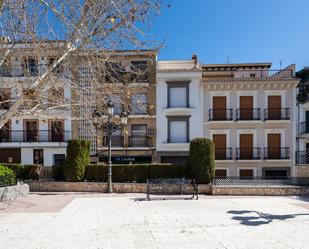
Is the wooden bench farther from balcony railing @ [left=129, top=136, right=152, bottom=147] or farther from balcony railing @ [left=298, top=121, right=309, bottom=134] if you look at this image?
balcony railing @ [left=298, top=121, right=309, bottom=134]

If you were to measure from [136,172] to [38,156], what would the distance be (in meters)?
13.5

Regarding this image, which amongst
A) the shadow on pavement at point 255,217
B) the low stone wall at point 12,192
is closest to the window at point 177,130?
the low stone wall at point 12,192

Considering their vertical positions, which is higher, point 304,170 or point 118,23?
point 118,23

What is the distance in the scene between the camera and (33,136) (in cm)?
2673

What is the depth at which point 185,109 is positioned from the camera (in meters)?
A: 25.5

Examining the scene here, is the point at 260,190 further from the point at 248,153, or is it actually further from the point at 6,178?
the point at 6,178

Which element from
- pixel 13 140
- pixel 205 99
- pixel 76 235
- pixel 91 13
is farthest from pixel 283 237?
pixel 13 140

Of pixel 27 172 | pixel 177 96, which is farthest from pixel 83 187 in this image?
pixel 177 96

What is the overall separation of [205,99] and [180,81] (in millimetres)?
2671

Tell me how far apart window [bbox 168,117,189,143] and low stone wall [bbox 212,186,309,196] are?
11.0m

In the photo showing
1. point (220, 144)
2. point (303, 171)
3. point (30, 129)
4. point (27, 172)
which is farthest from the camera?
point (30, 129)

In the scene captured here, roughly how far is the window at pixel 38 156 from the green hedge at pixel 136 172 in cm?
1121

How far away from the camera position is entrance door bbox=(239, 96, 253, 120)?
25.7 m

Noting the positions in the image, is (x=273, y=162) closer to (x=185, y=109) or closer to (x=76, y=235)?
(x=185, y=109)
